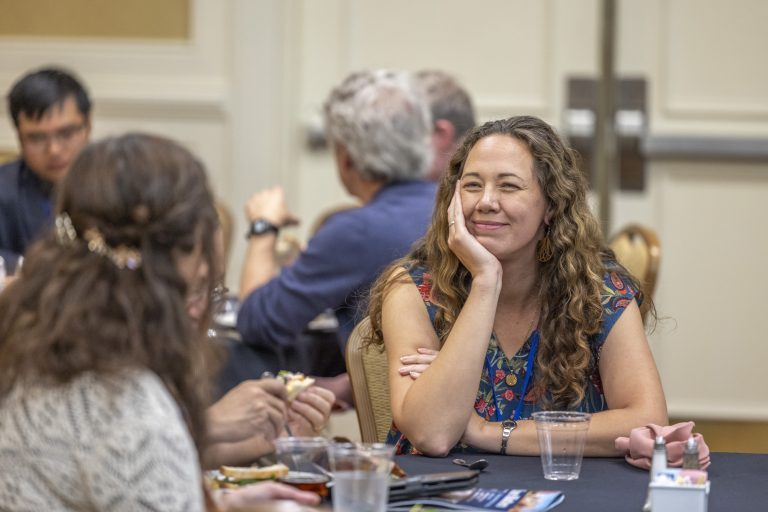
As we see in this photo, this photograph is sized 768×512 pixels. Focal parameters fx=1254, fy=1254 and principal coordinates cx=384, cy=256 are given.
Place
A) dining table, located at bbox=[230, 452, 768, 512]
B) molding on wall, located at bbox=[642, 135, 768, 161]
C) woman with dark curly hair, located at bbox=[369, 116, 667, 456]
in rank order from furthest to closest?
molding on wall, located at bbox=[642, 135, 768, 161], woman with dark curly hair, located at bbox=[369, 116, 667, 456], dining table, located at bbox=[230, 452, 768, 512]

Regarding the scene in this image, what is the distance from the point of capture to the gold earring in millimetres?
2586

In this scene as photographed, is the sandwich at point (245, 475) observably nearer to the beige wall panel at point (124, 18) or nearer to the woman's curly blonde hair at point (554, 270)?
the woman's curly blonde hair at point (554, 270)

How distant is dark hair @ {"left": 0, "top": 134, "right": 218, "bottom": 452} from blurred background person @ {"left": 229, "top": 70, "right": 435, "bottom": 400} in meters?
1.94

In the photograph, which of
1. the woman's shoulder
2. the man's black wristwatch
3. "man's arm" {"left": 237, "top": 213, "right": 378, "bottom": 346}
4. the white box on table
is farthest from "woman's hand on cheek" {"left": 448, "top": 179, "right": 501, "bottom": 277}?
the man's black wristwatch

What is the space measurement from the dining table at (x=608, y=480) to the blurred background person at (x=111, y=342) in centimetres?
29

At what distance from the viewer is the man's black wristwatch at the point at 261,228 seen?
4059mm

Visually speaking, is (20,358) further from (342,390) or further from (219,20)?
(219,20)

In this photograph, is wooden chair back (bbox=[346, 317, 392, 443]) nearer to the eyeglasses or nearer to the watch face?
the watch face

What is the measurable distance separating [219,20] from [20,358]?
13.1 feet

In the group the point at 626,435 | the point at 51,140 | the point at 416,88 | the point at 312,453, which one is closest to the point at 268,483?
the point at 312,453

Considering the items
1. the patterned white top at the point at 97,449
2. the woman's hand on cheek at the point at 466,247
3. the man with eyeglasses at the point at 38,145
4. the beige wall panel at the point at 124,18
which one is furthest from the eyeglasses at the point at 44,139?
the patterned white top at the point at 97,449

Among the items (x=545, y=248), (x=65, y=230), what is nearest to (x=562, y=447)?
(x=545, y=248)

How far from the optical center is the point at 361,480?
159 cm

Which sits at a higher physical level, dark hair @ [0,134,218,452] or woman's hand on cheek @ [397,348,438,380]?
dark hair @ [0,134,218,452]
